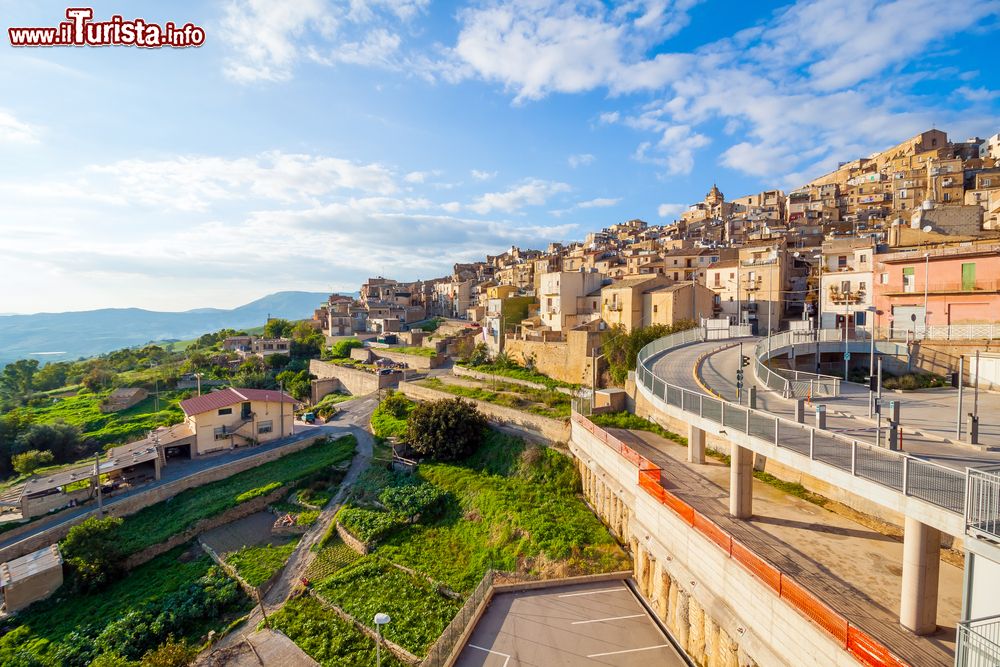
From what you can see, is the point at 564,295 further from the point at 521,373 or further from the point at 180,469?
the point at 180,469

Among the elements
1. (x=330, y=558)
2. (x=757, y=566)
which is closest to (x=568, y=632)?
(x=757, y=566)

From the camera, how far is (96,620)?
18.4 m

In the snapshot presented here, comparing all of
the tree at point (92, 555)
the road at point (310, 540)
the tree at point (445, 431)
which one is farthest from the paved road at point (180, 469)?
the tree at point (445, 431)

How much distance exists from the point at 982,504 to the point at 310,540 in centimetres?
2420

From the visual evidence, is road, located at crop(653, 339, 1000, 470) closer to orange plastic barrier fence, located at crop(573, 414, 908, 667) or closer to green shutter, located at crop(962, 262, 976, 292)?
orange plastic barrier fence, located at crop(573, 414, 908, 667)

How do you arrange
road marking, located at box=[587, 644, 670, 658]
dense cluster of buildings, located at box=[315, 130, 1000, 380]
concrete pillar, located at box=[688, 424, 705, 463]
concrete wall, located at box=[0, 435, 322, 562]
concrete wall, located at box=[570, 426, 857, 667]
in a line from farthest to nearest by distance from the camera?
1. dense cluster of buildings, located at box=[315, 130, 1000, 380]
2. concrete wall, located at box=[0, 435, 322, 562]
3. concrete pillar, located at box=[688, 424, 705, 463]
4. road marking, located at box=[587, 644, 670, 658]
5. concrete wall, located at box=[570, 426, 857, 667]

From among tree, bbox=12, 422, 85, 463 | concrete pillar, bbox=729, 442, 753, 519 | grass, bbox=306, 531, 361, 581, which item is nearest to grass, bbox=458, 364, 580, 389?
grass, bbox=306, 531, 361, 581

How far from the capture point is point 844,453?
10336 millimetres

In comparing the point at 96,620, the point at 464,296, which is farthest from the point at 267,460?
the point at 464,296

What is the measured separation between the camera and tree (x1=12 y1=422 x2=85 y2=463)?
33.4 meters

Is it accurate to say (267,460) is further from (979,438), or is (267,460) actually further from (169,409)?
(979,438)

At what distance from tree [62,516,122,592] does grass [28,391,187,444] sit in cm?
1889

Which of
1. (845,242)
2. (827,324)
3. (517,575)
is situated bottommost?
(517,575)

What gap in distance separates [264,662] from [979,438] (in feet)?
70.7
